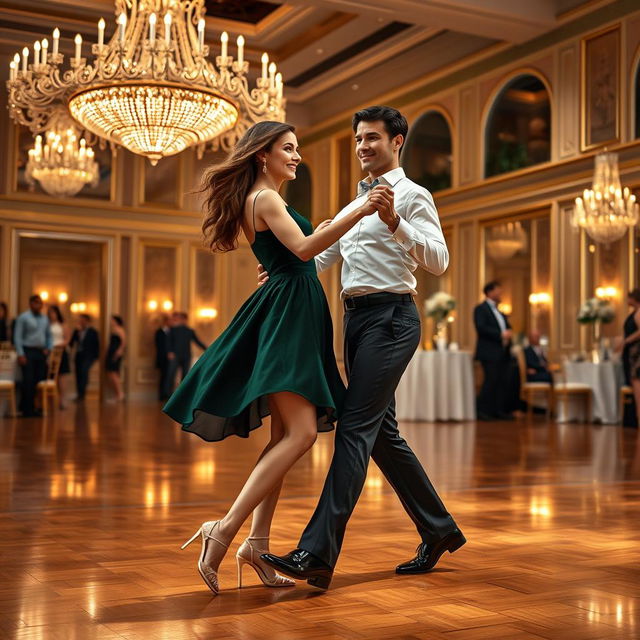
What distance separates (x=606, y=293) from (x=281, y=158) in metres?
8.34

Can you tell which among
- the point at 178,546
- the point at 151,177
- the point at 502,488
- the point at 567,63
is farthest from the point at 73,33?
the point at 178,546

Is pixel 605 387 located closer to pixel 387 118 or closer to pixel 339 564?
pixel 339 564

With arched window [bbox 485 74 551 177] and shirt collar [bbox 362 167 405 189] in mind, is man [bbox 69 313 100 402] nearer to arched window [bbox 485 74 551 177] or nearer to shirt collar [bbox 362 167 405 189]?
arched window [bbox 485 74 551 177]

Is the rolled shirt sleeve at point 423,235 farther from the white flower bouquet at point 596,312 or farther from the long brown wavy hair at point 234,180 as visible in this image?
the white flower bouquet at point 596,312

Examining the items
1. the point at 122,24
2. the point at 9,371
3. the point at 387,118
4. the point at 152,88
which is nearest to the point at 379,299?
the point at 387,118

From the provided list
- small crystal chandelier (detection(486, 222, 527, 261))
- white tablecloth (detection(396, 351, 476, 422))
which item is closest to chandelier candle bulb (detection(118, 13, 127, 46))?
white tablecloth (detection(396, 351, 476, 422))

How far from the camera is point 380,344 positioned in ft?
8.19

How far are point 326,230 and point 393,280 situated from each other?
310 mm

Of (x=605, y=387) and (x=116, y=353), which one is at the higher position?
(x=116, y=353)

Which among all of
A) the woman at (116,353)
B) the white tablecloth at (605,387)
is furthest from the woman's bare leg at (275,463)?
the woman at (116,353)

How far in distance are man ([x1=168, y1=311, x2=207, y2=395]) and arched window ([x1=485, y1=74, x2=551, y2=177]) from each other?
5164 mm

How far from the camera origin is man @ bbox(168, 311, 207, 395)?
14.1 m

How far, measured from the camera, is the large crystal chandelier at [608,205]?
927 centimetres

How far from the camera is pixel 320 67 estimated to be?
45.2ft
